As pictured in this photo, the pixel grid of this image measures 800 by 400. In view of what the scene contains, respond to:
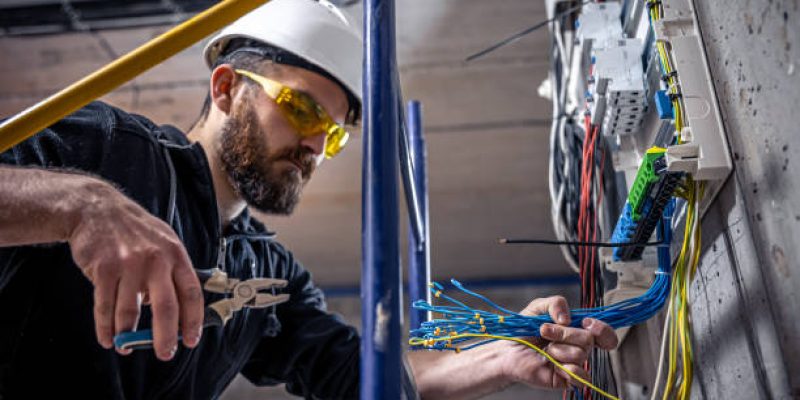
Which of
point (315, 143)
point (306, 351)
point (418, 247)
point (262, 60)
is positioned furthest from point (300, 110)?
point (306, 351)

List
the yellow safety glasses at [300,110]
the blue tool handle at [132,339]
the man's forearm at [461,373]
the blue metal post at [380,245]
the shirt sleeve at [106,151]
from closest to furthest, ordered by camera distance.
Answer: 1. the blue metal post at [380,245]
2. the blue tool handle at [132,339]
3. the shirt sleeve at [106,151]
4. the man's forearm at [461,373]
5. the yellow safety glasses at [300,110]

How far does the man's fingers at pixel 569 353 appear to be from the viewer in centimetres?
97

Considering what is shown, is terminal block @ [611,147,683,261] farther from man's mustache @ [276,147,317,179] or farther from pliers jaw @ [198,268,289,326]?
man's mustache @ [276,147,317,179]

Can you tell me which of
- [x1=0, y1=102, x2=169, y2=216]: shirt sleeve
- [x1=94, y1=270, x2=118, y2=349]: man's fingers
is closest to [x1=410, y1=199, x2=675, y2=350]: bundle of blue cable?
[x1=94, y1=270, x2=118, y2=349]: man's fingers

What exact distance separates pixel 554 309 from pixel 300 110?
2.66 ft

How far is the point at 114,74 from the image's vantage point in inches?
31.0

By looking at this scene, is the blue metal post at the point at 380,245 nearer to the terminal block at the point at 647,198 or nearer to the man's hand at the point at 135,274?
the man's hand at the point at 135,274

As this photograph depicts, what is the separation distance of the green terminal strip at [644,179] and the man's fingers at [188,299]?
1.97 ft

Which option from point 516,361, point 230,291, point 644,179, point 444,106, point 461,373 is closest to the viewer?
point 644,179

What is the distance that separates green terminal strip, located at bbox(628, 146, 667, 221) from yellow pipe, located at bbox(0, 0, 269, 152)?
55 cm

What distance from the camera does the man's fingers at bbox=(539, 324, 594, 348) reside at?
0.96 m

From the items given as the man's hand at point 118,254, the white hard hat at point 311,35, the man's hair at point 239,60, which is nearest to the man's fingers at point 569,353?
the man's hand at point 118,254

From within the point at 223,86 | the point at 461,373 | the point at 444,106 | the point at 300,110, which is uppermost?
the point at 444,106

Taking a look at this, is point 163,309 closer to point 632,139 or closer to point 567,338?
point 567,338
